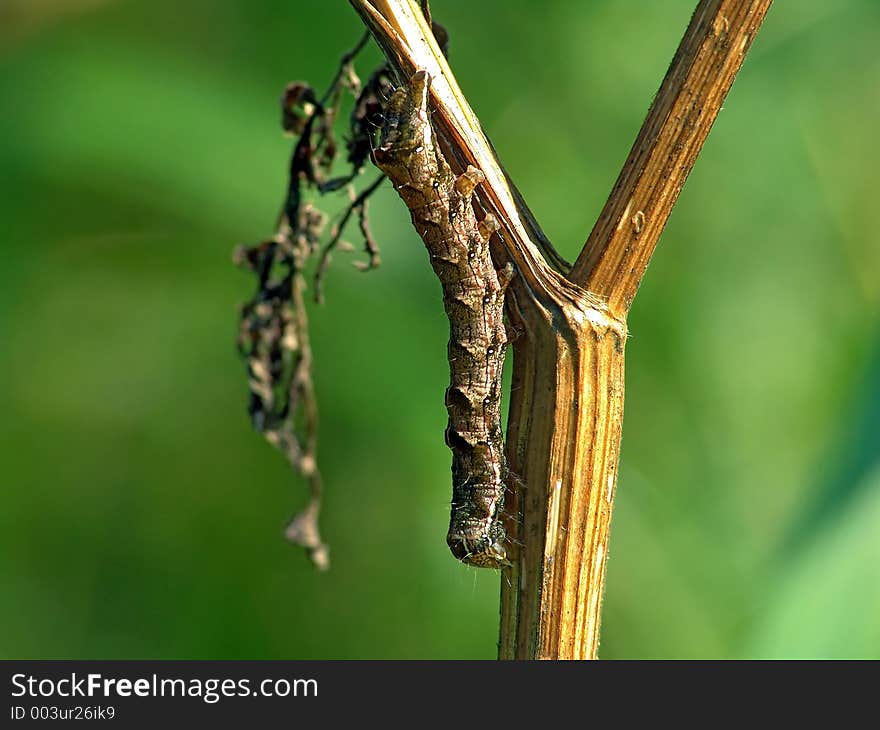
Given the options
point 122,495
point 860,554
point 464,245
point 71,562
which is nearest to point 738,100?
point 860,554

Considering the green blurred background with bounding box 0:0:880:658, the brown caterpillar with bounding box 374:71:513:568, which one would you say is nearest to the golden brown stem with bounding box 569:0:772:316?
the brown caterpillar with bounding box 374:71:513:568

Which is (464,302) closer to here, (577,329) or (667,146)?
(577,329)

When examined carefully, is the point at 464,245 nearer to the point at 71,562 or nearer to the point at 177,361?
the point at 177,361

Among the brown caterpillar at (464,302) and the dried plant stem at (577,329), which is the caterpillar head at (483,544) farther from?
the dried plant stem at (577,329)

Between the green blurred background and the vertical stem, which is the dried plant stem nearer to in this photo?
the vertical stem

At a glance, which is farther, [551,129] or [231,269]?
[231,269]
